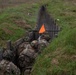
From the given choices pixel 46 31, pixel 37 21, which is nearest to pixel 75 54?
pixel 46 31

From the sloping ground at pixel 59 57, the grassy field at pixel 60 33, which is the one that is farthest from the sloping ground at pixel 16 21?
the sloping ground at pixel 59 57

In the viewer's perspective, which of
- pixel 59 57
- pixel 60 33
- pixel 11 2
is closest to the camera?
pixel 59 57

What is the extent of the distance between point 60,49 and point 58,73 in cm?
234

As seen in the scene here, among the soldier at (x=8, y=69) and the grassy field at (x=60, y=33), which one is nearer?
the grassy field at (x=60, y=33)

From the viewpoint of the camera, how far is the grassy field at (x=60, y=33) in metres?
15.9

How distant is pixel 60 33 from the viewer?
19.9 metres

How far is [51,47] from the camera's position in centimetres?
1820

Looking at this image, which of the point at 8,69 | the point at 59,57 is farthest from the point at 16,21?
the point at 59,57

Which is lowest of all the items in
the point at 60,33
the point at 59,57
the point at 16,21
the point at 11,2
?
the point at 11,2

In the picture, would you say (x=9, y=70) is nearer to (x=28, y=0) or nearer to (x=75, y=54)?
(x=75, y=54)

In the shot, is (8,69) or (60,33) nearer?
(8,69)

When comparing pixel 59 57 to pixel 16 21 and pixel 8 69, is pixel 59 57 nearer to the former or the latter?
pixel 8 69

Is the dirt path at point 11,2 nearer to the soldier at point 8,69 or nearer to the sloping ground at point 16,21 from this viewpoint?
the sloping ground at point 16,21

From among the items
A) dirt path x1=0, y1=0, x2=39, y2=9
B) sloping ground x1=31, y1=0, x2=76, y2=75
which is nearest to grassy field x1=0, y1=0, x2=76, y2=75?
sloping ground x1=31, y1=0, x2=76, y2=75
